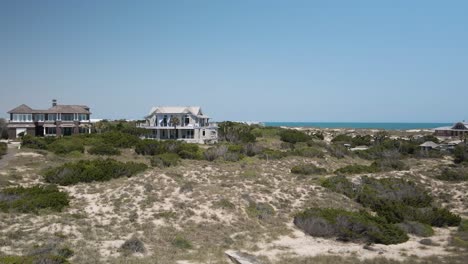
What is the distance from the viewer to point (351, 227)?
23.4 metres

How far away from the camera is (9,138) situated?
57.8m

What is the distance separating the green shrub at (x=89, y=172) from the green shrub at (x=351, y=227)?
15.1 metres

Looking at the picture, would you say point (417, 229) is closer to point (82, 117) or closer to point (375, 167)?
point (375, 167)

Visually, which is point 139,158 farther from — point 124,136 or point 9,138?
point 9,138

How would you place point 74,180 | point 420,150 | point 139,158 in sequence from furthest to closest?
1. point 420,150
2. point 139,158
3. point 74,180

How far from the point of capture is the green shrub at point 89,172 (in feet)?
96.1

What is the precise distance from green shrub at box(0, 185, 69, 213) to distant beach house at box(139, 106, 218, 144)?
117 feet

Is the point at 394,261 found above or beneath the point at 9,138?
beneath

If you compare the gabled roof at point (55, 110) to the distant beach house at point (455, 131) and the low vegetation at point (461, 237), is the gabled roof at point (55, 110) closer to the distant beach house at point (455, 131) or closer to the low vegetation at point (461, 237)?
the low vegetation at point (461, 237)

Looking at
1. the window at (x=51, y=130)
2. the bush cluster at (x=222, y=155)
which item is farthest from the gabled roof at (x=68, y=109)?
the bush cluster at (x=222, y=155)

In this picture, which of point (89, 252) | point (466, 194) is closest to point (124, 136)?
point (89, 252)

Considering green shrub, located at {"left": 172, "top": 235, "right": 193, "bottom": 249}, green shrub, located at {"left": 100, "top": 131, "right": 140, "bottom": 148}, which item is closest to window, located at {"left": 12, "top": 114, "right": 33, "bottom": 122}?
green shrub, located at {"left": 100, "top": 131, "right": 140, "bottom": 148}

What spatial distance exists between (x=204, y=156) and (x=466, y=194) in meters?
24.7

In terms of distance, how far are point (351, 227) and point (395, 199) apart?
375 inches
